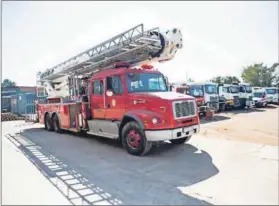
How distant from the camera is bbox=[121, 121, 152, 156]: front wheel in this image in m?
6.28

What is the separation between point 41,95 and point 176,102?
914cm

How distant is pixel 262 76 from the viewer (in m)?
43.3

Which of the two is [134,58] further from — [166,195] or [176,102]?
[166,195]

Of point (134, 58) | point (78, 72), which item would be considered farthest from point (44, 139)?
point (134, 58)

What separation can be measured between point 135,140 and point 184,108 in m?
1.45

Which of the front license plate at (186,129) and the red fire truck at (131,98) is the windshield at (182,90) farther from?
the front license plate at (186,129)

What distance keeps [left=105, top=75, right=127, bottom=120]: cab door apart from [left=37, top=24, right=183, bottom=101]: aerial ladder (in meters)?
0.95

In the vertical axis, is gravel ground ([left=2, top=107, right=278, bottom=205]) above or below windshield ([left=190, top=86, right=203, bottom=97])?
below

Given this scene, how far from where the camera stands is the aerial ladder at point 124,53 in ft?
23.4

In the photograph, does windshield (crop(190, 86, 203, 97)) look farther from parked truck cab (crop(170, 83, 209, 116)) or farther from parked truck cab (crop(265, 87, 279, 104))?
parked truck cab (crop(265, 87, 279, 104))

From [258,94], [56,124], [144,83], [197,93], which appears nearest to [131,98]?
[144,83]

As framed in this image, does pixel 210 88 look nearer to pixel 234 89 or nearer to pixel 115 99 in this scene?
pixel 234 89

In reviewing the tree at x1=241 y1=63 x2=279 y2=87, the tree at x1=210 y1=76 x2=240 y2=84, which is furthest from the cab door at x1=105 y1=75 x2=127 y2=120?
the tree at x1=210 y1=76 x2=240 y2=84

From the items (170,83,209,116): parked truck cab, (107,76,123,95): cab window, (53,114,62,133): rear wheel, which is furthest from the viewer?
(170,83,209,116): parked truck cab
